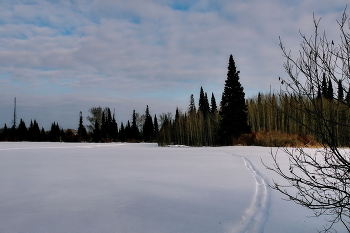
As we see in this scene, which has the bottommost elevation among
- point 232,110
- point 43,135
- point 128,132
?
point 43,135

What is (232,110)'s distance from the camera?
97.0 feet

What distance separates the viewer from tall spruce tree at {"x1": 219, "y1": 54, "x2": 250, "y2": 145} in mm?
29219

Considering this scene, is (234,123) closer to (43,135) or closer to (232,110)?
(232,110)

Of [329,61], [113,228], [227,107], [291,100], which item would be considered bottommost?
[113,228]

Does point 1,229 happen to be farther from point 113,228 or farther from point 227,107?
point 227,107

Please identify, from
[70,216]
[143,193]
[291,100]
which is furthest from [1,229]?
[291,100]

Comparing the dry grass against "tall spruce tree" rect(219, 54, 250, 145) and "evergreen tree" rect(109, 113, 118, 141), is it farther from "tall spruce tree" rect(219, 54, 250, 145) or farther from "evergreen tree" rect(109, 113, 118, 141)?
"evergreen tree" rect(109, 113, 118, 141)

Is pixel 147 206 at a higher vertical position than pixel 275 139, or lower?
lower

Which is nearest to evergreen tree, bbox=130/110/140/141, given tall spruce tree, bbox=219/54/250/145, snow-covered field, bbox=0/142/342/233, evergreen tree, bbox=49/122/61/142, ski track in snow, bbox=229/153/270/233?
evergreen tree, bbox=49/122/61/142

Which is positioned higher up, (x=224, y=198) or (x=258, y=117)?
(x=258, y=117)

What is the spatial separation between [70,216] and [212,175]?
14.0 feet

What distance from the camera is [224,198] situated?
490 cm

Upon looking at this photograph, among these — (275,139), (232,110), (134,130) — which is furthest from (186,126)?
(134,130)

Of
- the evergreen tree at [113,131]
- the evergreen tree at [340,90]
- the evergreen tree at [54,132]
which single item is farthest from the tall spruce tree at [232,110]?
the evergreen tree at [54,132]
